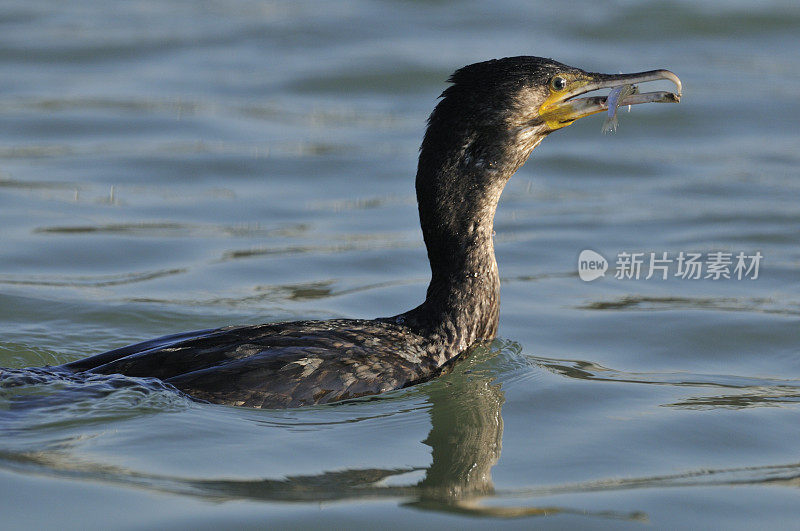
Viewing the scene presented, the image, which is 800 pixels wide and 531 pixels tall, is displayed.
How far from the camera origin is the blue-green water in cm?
577

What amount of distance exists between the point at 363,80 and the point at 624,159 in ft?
11.9

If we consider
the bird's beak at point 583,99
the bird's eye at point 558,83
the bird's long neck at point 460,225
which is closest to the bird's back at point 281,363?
the bird's long neck at point 460,225

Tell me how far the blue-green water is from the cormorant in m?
0.17

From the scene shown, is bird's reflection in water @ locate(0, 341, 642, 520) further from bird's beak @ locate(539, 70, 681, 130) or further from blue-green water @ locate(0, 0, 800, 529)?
bird's beak @ locate(539, 70, 681, 130)

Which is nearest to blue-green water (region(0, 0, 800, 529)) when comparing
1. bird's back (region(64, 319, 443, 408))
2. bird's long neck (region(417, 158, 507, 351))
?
bird's back (region(64, 319, 443, 408))

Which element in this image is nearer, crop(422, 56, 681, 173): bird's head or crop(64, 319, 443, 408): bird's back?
crop(64, 319, 443, 408): bird's back

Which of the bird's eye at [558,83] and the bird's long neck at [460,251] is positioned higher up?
the bird's eye at [558,83]

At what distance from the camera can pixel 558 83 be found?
7.16m

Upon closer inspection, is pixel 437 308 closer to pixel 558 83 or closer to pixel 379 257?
pixel 558 83

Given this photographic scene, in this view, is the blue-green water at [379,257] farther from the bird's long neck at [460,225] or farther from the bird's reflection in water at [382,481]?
the bird's long neck at [460,225]

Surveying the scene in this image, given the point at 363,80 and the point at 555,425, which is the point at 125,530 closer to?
the point at 555,425

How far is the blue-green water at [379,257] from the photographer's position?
577cm

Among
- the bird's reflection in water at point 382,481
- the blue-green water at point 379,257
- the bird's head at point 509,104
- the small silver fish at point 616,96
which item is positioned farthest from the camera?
the small silver fish at point 616,96

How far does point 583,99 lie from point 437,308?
1429mm
